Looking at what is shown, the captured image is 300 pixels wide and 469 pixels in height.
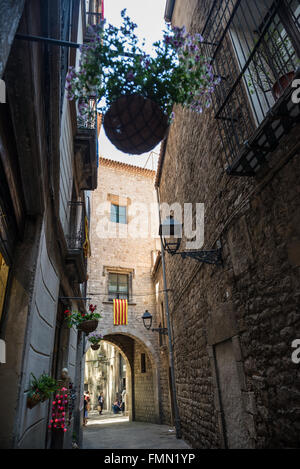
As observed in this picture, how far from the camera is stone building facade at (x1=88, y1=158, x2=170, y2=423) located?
46.2 ft

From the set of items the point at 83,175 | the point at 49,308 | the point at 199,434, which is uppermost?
the point at 83,175

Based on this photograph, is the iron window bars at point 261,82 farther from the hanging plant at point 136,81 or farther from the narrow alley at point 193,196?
the hanging plant at point 136,81

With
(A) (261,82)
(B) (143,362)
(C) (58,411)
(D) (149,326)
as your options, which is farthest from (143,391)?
(A) (261,82)

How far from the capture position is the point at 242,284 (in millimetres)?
3842

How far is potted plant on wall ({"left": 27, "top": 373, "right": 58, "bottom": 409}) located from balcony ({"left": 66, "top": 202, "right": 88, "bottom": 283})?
255 centimetres

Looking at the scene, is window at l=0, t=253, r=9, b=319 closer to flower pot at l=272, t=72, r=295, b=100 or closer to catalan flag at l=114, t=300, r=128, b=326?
flower pot at l=272, t=72, r=295, b=100

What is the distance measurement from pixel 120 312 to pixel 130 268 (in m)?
2.68

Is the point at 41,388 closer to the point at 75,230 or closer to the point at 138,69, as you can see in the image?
the point at 138,69

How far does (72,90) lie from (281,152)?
6.94 feet

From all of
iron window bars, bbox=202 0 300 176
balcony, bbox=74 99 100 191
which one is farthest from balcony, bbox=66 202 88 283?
iron window bars, bbox=202 0 300 176
